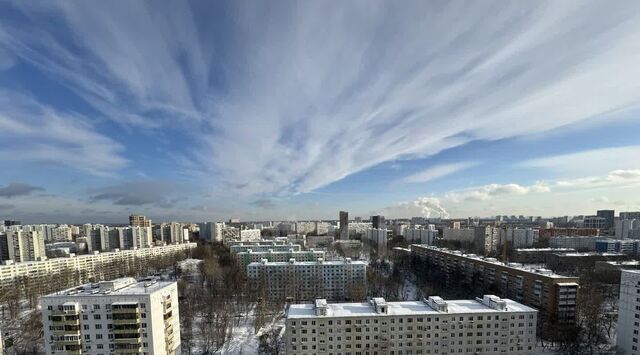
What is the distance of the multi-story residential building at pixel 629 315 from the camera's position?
15828mm

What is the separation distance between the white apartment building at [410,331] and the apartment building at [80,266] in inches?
1433

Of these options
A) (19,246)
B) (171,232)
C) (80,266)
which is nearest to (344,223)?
(171,232)

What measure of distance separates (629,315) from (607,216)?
91.9 m

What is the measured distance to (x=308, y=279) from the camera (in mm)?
31969

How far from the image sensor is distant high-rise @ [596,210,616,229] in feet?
261

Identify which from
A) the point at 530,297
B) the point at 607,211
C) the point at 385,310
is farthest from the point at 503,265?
the point at 607,211

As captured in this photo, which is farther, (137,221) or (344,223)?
(344,223)

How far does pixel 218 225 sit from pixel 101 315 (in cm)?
6666

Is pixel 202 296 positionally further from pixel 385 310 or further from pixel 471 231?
pixel 471 231

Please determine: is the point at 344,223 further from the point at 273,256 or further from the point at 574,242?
the point at 574,242

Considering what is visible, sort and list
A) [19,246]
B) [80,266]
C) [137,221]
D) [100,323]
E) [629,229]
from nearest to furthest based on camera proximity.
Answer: [100,323], [80,266], [19,246], [629,229], [137,221]

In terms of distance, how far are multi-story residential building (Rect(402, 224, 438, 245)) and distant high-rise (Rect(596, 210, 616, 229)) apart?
47.2 m

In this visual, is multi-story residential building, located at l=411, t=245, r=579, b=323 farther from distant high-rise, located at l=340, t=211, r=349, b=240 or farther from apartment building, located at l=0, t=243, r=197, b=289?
distant high-rise, located at l=340, t=211, r=349, b=240

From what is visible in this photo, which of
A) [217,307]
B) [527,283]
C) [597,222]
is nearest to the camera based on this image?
[527,283]
